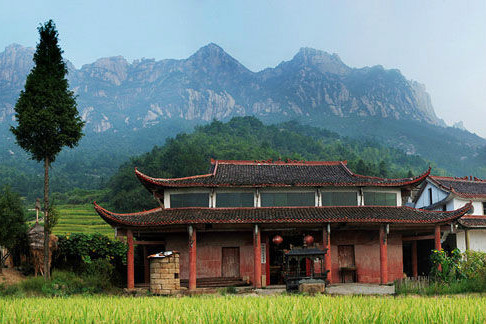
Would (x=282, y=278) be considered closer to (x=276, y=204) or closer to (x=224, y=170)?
(x=276, y=204)

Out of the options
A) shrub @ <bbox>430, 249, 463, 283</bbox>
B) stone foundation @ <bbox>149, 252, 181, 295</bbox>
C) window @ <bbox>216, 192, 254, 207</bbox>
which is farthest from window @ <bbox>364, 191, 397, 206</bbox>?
stone foundation @ <bbox>149, 252, 181, 295</bbox>

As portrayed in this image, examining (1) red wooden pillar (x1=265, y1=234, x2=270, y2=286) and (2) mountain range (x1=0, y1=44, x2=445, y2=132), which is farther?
(2) mountain range (x1=0, y1=44, x2=445, y2=132)

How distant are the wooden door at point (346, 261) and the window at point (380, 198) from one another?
7.47 ft

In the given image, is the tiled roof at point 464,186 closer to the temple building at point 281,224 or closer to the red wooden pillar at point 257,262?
the temple building at point 281,224

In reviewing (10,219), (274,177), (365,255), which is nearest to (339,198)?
(365,255)

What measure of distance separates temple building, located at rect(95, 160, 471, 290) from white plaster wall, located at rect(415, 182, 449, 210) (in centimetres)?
765

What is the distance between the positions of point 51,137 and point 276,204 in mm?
9943

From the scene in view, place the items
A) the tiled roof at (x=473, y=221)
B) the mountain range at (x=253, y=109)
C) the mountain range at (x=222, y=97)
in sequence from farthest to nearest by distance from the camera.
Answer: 1. the mountain range at (x=222, y=97)
2. the mountain range at (x=253, y=109)
3. the tiled roof at (x=473, y=221)

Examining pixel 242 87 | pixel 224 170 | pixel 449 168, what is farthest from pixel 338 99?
pixel 224 170

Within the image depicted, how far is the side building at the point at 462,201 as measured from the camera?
2531 cm

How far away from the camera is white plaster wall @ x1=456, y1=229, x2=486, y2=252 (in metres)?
25.4

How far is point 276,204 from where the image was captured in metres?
21.4

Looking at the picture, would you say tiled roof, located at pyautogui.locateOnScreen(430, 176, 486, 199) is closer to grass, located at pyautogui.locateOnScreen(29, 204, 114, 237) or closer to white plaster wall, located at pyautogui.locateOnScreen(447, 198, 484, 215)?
white plaster wall, located at pyautogui.locateOnScreen(447, 198, 484, 215)

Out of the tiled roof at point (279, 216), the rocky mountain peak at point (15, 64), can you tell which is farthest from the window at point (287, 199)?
the rocky mountain peak at point (15, 64)
